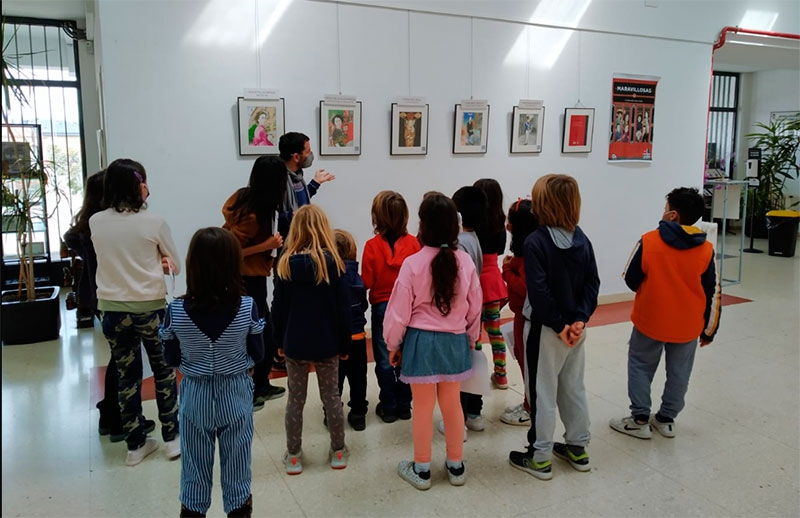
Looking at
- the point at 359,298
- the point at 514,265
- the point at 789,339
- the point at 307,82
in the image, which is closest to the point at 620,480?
the point at 514,265

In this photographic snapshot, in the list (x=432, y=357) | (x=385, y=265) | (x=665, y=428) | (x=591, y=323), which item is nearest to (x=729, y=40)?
(x=591, y=323)

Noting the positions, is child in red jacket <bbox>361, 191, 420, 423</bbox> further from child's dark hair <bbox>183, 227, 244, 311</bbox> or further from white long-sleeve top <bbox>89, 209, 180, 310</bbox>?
child's dark hair <bbox>183, 227, 244, 311</bbox>

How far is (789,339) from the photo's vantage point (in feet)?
16.4

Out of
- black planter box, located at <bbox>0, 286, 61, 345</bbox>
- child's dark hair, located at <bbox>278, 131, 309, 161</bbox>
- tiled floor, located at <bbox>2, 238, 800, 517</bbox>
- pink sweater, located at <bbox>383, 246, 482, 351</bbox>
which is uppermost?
child's dark hair, located at <bbox>278, 131, 309, 161</bbox>

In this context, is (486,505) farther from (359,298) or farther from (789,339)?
(789,339)

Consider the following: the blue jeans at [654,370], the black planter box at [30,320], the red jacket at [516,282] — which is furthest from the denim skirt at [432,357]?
the black planter box at [30,320]

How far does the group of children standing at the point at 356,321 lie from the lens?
222 cm

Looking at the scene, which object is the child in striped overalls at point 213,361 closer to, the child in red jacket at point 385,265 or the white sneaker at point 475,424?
the child in red jacket at point 385,265

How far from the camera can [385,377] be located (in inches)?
136

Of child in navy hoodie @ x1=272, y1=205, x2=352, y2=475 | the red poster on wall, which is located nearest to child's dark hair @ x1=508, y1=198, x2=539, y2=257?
child in navy hoodie @ x1=272, y1=205, x2=352, y2=475

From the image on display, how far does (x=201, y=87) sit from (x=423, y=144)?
1.80m

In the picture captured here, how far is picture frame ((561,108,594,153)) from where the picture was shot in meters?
5.71

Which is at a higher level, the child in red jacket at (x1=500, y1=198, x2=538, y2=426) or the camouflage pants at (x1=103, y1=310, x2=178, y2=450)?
the child in red jacket at (x1=500, y1=198, x2=538, y2=426)

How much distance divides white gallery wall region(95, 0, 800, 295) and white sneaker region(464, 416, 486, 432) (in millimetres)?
2012
